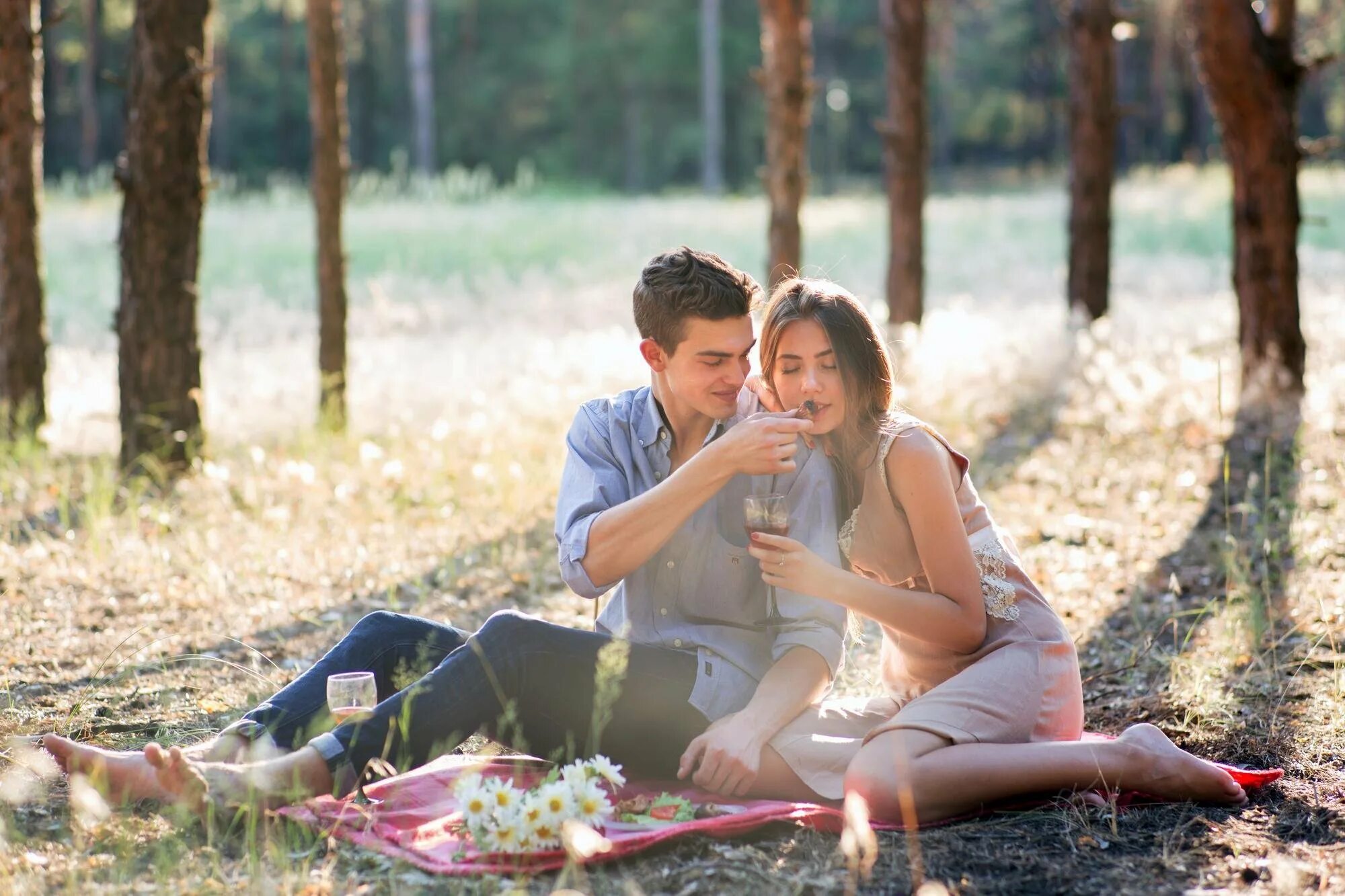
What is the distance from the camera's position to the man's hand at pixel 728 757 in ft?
11.7

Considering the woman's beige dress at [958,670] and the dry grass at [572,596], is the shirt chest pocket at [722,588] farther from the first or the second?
the dry grass at [572,596]

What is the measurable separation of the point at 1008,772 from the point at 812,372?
1.17 meters

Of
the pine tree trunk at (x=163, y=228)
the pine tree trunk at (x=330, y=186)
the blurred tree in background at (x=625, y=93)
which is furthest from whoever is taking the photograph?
the blurred tree in background at (x=625, y=93)

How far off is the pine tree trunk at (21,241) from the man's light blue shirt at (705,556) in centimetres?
629

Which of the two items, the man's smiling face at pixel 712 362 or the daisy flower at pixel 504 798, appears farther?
the man's smiling face at pixel 712 362

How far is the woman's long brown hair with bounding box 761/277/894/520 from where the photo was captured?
366 centimetres

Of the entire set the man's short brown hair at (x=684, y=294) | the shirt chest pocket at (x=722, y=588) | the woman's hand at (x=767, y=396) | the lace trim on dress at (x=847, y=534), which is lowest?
the shirt chest pocket at (x=722, y=588)

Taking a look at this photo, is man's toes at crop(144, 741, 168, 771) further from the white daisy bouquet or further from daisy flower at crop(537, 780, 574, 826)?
daisy flower at crop(537, 780, 574, 826)

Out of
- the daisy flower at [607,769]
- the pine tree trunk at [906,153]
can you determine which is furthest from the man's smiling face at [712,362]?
the pine tree trunk at [906,153]

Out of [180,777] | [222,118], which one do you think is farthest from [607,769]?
[222,118]

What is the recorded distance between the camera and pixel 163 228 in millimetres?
7980

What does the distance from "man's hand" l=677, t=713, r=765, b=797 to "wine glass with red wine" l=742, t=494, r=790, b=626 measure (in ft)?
1.79

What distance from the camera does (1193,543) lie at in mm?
6875

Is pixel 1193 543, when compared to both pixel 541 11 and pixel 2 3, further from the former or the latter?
pixel 541 11
